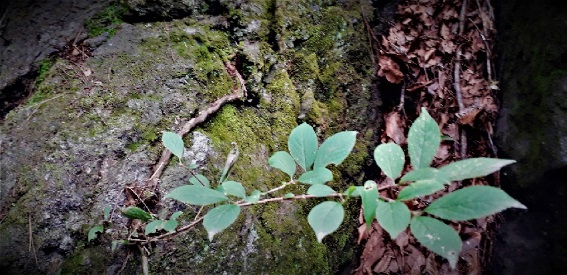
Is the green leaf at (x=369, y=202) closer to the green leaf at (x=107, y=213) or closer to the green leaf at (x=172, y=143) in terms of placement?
the green leaf at (x=172, y=143)

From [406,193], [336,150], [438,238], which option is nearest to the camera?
[438,238]

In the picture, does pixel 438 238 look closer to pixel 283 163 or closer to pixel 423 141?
pixel 423 141

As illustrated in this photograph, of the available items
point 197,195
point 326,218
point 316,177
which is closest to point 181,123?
point 197,195

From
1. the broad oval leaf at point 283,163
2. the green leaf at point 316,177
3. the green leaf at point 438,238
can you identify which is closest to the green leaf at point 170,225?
the broad oval leaf at point 283,163

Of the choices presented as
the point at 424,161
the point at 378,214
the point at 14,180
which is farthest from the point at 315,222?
the point at 14,180

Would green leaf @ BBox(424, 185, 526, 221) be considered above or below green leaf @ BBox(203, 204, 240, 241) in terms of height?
above

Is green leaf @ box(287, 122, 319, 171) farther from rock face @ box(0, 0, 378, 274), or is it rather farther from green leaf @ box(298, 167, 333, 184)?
rock face @ box(0, 0, 378, 274)

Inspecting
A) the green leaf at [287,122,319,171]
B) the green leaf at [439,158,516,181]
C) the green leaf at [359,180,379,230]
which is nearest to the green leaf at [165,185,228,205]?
the green leaf at [287,122,319,171]
